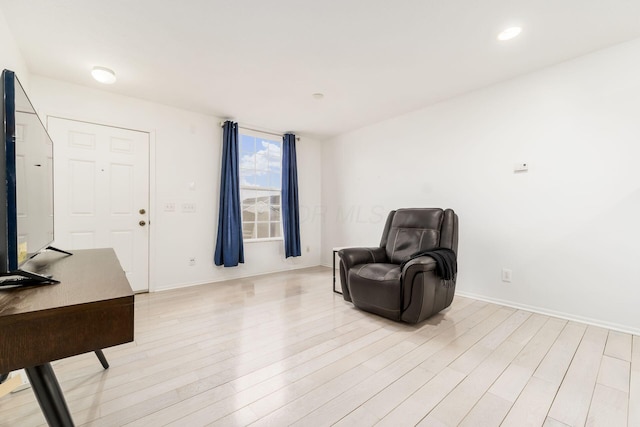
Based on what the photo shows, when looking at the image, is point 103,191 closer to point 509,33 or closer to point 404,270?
point 404,270

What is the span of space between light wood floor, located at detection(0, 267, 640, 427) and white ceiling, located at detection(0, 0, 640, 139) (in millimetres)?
2303

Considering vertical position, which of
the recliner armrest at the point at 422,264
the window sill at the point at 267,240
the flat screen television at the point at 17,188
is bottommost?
the recliner armrest at the point at 422,264

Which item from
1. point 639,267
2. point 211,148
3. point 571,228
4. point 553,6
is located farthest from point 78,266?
point 639,267

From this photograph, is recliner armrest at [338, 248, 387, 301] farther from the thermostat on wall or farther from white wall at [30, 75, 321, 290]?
white wall at [30, 75, 321, 290]

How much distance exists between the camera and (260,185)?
4379mm

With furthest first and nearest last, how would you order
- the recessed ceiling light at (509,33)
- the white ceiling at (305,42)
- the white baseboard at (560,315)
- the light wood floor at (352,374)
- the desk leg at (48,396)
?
the white baseboard at (560,315) < the recessed ceiling light at (509,33) < the white ceiling at (305,42) < the light wood floor at (352,374) < the desk leg at (48,396)

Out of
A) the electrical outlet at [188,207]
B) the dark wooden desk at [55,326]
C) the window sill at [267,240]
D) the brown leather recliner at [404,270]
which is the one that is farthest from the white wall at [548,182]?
the dark wooden desk at [55,326]

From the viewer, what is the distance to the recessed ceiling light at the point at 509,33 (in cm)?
204

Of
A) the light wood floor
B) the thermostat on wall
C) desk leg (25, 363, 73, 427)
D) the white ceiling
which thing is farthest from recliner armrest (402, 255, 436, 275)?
desk leg (25, 363, 73, 427)

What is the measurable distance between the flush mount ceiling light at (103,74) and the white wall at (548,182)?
10.9 ft

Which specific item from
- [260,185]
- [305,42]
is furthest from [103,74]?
[260,185]

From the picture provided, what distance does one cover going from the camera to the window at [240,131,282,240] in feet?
13.8

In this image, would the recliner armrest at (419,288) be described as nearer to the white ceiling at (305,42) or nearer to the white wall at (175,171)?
the white ceiling at (305,42)

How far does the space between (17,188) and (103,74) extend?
2.36 m
